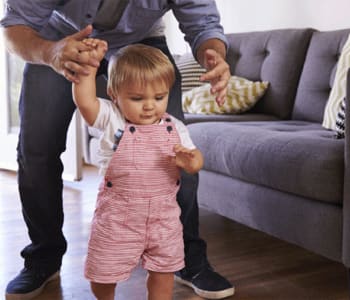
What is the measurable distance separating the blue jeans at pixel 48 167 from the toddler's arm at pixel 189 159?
29cm

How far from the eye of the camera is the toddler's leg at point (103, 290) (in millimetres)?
1328

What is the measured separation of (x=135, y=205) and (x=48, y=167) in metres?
0.40

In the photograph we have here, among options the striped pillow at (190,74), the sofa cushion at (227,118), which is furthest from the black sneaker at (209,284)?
the striped pillow at (190,74)

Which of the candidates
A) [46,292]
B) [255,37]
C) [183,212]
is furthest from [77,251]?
[255,37]

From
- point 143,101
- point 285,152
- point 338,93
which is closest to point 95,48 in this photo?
point 143,101

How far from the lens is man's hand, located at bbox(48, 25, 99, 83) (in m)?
1.12

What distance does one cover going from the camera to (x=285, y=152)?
5.34 feet

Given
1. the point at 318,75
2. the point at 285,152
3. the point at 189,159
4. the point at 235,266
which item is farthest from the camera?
the point at 318,75

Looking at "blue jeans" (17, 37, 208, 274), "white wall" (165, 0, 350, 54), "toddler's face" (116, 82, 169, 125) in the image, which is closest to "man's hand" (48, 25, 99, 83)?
"toddler's face" (116, 82, 169, 125)

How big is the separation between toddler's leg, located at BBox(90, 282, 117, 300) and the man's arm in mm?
469

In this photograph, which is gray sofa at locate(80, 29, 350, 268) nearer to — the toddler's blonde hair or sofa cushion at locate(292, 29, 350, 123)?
sofa cushion at locate(292, 29, 350, 123)

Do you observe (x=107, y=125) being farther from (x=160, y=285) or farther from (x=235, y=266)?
(x=235, y=266)

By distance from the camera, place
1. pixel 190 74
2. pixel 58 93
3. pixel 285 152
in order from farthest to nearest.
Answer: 1. pixel 190 74
2. pixel 285 152
3. pixel 58 93

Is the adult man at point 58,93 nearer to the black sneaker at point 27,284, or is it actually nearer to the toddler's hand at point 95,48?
the black sneaker at point 27,284
